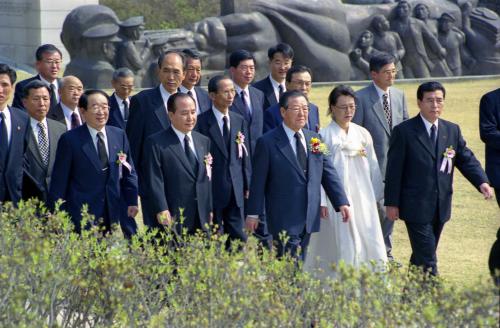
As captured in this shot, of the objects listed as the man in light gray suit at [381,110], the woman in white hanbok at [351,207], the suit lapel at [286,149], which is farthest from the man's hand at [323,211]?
the man in light gray suit at [381,110]

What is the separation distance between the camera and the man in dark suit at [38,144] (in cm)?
755

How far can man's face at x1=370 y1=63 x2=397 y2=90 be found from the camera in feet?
27.4

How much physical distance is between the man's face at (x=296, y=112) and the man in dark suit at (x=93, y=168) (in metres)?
1.21

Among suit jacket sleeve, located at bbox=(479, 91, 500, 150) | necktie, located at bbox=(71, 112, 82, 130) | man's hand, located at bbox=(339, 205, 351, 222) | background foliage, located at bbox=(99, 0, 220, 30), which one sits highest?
background foliage, located at bbox=(99, 0, 220, 30)

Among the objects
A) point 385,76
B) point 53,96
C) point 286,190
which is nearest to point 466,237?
point 385,76

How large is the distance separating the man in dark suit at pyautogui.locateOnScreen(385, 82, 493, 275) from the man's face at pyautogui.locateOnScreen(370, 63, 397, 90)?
86 cm

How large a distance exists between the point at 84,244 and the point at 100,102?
1.91 meters

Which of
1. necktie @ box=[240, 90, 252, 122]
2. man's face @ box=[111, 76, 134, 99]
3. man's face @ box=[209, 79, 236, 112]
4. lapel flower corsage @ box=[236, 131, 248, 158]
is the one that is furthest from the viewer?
man's face @ box=[111, 76, 134, 99]

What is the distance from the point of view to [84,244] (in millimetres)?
5520

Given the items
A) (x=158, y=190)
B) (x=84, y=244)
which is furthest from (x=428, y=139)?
(x=84, y=244)

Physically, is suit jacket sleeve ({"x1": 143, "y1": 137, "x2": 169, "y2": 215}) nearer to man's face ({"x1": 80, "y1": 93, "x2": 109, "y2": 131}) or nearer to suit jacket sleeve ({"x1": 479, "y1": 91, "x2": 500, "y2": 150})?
man's face ({"x1": 80, "y1": 93, "x2": 109, "y2": 131})

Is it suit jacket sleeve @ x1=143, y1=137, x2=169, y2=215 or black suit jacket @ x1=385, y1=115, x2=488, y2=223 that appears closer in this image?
suit jacket sleeve @ x1=143, y1=137, x2=169, y2=215

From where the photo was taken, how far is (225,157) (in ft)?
26.4

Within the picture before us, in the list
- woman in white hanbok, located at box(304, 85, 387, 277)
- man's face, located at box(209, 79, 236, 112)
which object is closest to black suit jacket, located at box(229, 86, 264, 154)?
man's face, located at box(209, 79, 236, 112)
